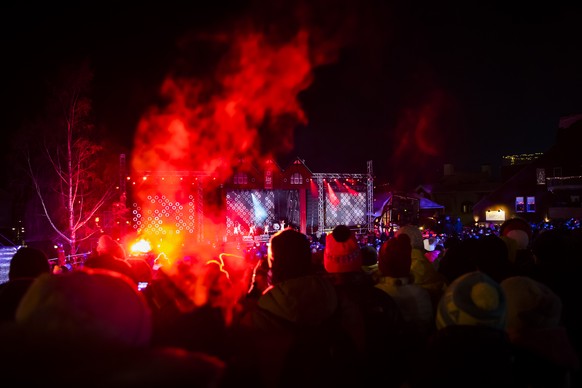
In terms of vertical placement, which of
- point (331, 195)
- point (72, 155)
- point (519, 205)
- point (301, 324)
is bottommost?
point (301, 324)

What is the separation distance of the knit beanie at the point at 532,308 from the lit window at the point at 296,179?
2685cm

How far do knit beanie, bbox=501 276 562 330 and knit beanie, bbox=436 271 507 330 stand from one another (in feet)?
1.33

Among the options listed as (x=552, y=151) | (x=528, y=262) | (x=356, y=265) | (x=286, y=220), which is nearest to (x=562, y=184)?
(x=552, y=151)

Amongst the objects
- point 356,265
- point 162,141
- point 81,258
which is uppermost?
point 162,141

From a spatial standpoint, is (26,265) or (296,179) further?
(296,179)

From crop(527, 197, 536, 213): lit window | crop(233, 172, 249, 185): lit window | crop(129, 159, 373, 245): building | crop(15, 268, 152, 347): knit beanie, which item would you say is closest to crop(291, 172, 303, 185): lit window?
crop(129, 159, 373, 245): building

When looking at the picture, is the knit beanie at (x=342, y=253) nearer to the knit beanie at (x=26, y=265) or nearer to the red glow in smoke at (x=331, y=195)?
the knit beanie at (x=26, y=265)

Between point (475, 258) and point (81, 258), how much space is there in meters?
14.9

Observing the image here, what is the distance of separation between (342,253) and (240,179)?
24358 mm

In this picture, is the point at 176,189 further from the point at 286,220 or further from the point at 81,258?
the point at 81,258

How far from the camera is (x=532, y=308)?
2.77m

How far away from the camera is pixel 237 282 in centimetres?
406

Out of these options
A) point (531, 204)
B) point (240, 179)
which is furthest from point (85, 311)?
point (531, 204)

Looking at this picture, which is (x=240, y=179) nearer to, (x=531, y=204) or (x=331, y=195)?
(x=331, y=195)
